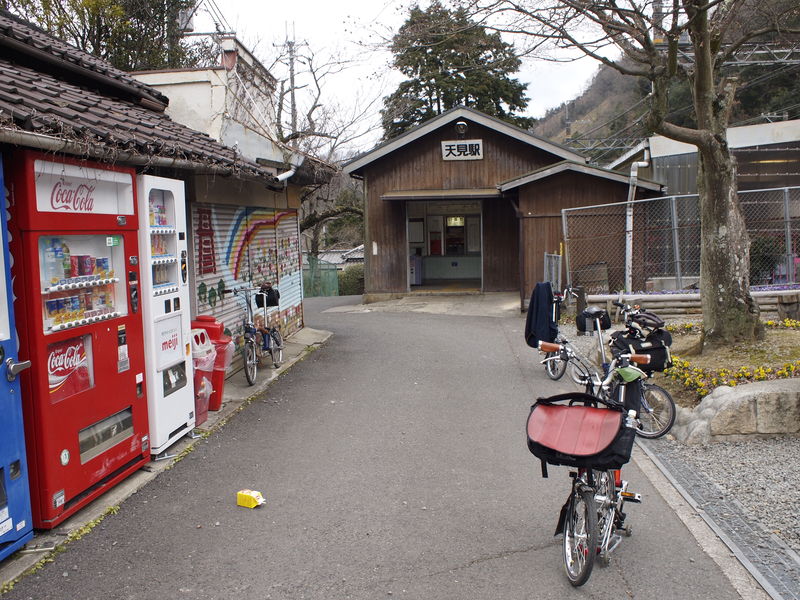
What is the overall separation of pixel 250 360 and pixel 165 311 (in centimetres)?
298

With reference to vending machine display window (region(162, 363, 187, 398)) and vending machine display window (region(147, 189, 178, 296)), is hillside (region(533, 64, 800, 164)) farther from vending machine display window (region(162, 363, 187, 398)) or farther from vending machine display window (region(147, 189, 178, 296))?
vending machine display window (region(162, 363, 187, 398))

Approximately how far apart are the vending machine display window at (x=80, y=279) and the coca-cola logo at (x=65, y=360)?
7.4 inches

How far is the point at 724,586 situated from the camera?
409cm

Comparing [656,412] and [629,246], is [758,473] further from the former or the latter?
[629,246]

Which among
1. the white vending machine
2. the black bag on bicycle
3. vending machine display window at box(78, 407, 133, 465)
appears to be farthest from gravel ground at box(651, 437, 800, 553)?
vending machine display window at box(78, 407, 133, 465)

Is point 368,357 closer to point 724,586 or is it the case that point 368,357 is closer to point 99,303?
point 99,303

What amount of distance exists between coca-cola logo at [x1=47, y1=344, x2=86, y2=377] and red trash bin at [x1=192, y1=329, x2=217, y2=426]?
89.4 inches

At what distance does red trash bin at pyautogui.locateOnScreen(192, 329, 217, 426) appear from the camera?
7.45m

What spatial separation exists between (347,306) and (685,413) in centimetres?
1467

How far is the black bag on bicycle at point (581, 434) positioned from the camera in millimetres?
3809

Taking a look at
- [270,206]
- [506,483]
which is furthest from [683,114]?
[506,483]

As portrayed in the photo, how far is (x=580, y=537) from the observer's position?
4.09 meters

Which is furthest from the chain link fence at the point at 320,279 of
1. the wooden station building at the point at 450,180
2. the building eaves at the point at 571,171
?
the building eaves at the point at 571,171

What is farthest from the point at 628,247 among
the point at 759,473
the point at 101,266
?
the point at 101,266
